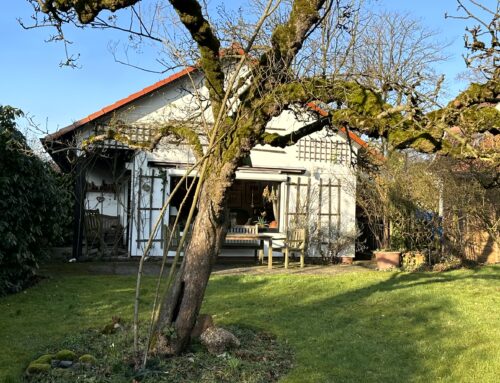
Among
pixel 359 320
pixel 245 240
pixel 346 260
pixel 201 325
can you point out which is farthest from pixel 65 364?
pixel 346 260

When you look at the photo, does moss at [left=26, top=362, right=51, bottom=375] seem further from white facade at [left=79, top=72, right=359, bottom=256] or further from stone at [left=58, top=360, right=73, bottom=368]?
white facade at [left=79, top=72, right=359, bottom=256]

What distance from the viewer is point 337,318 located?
7.16 m

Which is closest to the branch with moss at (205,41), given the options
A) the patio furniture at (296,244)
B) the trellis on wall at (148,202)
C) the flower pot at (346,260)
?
the patio furniture at (296,244)

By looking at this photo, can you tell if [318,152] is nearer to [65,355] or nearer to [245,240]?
[245,240]

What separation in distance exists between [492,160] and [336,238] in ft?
34.5

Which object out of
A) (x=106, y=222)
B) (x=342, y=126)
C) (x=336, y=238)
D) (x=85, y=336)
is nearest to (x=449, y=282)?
(x=336, y=238)

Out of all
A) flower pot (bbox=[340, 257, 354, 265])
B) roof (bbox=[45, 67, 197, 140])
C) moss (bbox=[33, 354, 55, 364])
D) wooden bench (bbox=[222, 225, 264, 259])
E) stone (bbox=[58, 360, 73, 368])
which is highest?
roof (bbox=[45, 67, 197, 140])

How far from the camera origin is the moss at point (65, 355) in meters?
4.95

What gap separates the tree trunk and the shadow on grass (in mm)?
1187

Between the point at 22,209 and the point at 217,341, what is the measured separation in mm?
4843

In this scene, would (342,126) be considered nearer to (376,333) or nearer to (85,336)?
(376,333)

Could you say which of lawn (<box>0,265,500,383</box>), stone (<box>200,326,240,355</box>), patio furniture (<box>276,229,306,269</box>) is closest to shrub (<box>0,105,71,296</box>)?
lawn (<box>0,265,500,383</box>)

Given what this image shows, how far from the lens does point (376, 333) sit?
6.39m

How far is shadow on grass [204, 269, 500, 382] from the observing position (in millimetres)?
5059
